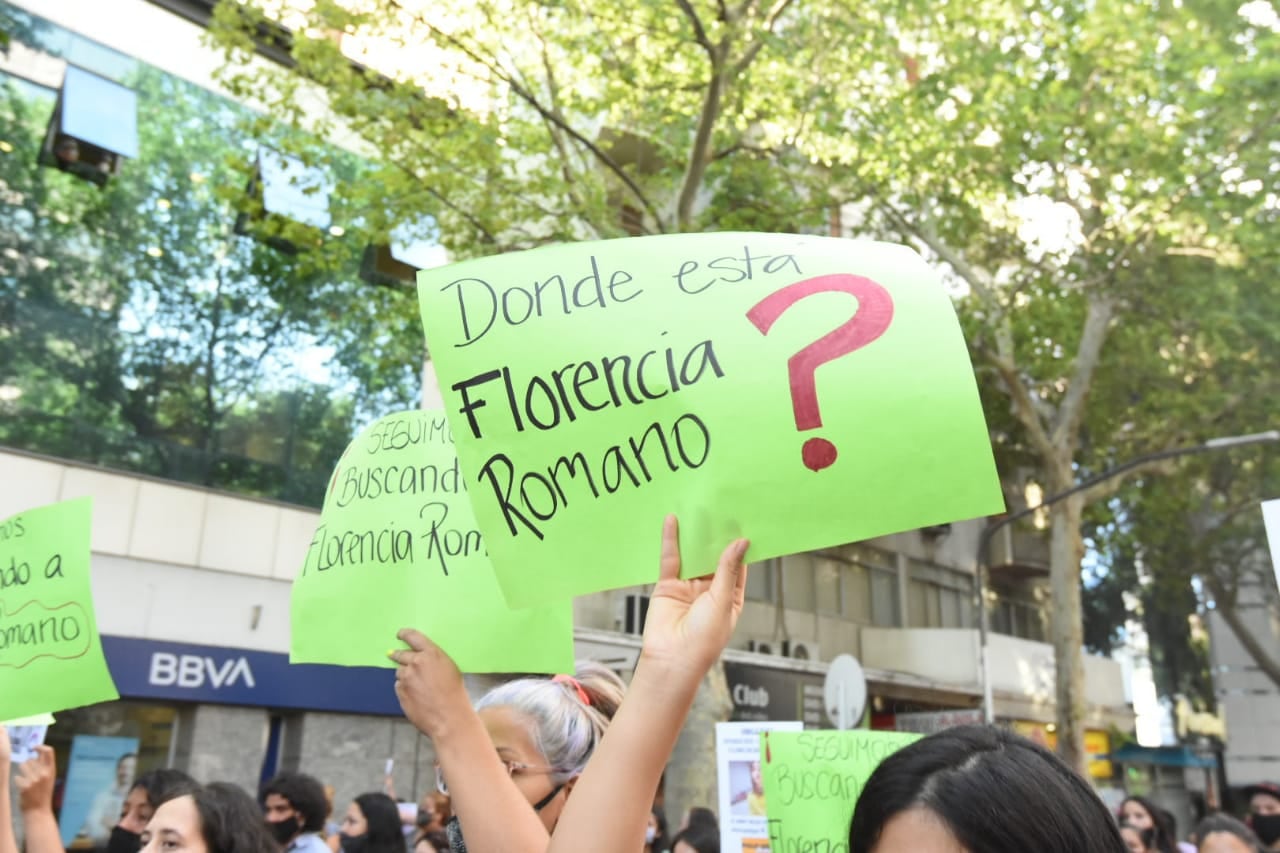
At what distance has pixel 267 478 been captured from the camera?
13727mm

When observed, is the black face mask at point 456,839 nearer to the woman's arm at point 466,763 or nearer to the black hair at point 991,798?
the woman's arm at point 466,763

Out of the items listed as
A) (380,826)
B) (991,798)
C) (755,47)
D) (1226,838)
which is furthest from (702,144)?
(991,798)

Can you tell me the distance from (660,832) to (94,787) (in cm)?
686

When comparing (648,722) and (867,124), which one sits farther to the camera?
(867,124)

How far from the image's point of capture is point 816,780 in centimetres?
397

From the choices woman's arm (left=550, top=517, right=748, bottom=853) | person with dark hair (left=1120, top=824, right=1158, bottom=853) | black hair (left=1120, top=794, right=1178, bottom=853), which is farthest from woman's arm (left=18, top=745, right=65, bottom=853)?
black hair (left=1120, top=794, right=1178, bottom=853)

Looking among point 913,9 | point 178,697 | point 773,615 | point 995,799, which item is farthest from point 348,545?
point 773,615

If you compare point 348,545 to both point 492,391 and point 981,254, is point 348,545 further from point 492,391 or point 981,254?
point 981,254

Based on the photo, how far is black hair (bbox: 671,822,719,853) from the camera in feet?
17.7

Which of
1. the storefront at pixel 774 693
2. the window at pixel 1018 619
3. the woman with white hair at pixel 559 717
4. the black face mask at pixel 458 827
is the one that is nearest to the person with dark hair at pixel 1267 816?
the woman with white hair at pixel 559 717

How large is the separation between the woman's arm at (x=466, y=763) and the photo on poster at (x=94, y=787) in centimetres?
1073

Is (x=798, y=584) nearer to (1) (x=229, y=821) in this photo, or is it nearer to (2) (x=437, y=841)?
(2) (x=437, y=841)

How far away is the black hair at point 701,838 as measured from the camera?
539 centimetres

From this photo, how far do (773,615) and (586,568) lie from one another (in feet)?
66.0
